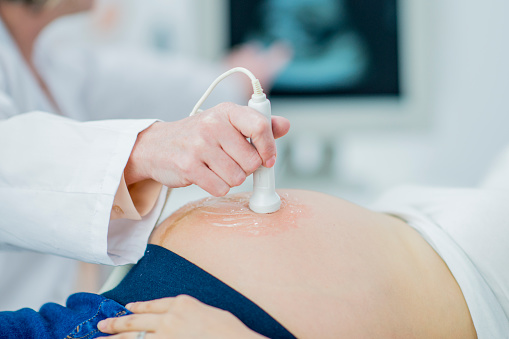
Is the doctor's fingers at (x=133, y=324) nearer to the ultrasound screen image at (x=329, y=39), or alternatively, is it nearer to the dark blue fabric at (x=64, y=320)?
the dark blue fabric at (x=64, y=320)

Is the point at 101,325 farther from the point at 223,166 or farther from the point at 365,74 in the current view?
the point at 365,74

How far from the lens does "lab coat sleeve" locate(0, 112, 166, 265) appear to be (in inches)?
24.0

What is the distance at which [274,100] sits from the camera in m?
1.42

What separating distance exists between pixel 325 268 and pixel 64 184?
0.36 meters

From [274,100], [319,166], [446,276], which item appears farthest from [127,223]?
[319,166]

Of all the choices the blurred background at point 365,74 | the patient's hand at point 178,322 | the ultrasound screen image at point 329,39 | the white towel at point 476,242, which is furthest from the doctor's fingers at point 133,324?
the ultrasound screen image at point 329,39

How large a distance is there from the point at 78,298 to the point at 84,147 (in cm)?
20

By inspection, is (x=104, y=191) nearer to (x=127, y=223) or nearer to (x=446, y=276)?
(x=127, y=223)

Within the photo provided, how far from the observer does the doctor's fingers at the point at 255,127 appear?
54 centimetres

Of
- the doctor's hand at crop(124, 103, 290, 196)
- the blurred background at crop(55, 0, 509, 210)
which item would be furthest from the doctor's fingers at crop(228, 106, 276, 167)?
the blurred background at crop(55, 0, 509, 210)

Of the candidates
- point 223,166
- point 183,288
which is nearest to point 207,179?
point 223,166

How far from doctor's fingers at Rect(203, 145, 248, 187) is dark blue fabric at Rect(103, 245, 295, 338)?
0.11m

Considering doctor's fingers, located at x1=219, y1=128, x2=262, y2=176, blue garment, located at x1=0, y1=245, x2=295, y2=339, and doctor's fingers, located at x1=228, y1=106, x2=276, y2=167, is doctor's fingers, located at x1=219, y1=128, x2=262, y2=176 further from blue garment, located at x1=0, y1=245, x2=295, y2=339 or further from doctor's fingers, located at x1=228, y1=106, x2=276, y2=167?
blue garment, located at x1=0, y1=245, x2=295, y2=339

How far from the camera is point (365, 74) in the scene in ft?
4.52
